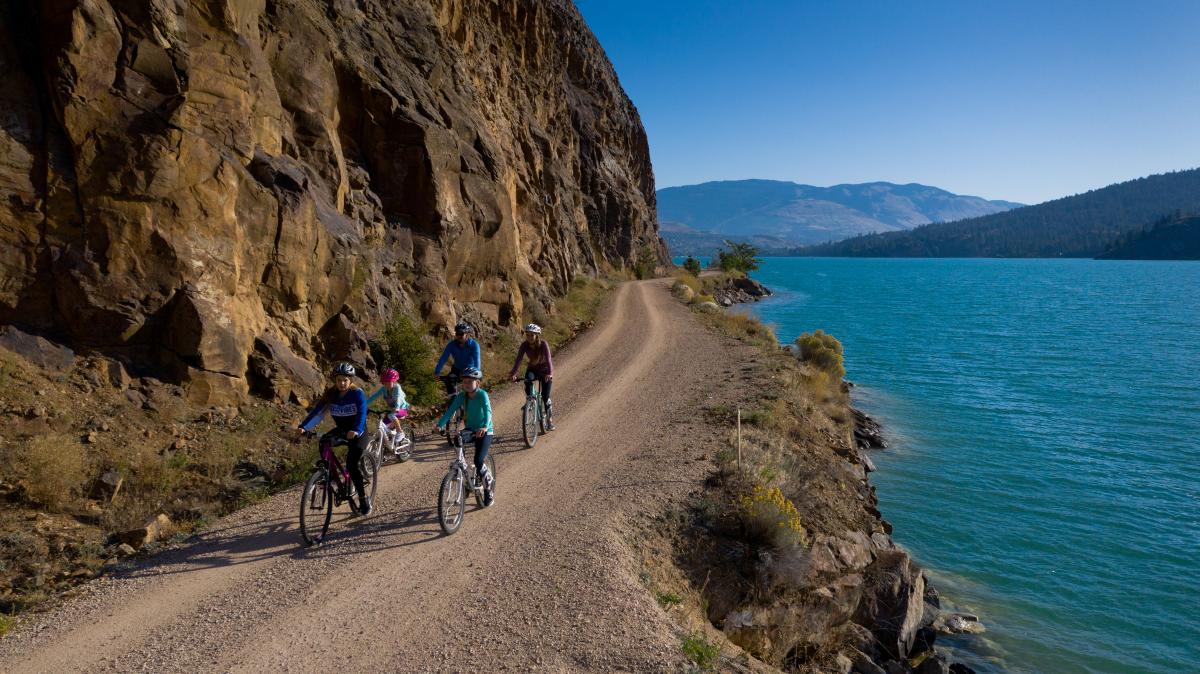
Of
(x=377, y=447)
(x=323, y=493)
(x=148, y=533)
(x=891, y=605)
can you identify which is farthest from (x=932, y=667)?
(x=148, y=533)

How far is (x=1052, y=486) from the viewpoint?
66.9 ft

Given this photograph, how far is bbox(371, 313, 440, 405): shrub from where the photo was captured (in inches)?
624

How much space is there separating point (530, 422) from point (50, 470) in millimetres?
7328

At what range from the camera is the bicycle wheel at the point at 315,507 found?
819cm

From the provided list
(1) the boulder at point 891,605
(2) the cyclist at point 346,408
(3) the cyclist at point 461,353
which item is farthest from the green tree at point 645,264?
(2) the cyclist at point 346,408

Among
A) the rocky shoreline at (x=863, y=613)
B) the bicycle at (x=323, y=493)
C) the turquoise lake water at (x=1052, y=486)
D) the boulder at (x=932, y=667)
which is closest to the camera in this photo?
the bicycle at (x=323, y=493)

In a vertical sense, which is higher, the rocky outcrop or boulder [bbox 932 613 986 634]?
the rocky outcrop

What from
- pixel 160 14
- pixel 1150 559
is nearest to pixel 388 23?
pixel 160 14

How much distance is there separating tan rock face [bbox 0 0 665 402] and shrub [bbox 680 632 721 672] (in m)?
9.63

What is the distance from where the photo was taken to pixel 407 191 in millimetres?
20812

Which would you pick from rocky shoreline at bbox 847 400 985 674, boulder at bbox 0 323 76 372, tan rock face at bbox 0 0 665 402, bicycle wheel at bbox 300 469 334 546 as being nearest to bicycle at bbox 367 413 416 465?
bicycle wheel at bbox 300 469 334 546

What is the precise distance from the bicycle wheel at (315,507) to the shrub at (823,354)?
22.5 m

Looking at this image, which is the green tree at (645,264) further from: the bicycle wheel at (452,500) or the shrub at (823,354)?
the bicycle wheel at (452,500)

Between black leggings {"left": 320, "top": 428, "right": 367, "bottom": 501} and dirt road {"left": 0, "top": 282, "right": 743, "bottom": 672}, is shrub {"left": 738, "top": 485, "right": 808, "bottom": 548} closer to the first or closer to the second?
dirt road {"left": 0, "top": 282, "right": 743, "bottom": 672}
